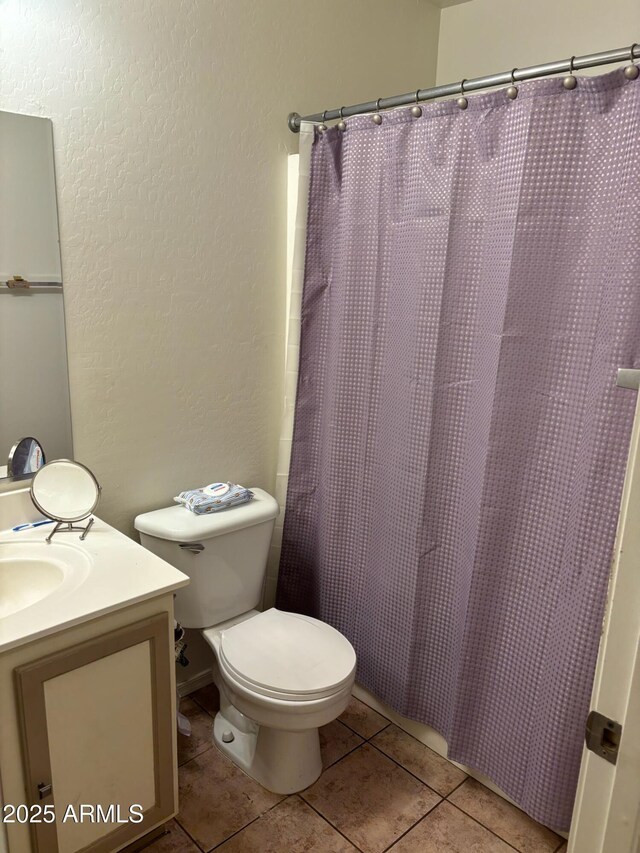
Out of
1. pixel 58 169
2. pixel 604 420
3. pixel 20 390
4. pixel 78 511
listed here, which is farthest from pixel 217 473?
pixel 604 420

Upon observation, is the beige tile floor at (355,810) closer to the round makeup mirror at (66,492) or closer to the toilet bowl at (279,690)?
the toilet bowl at (279,690)

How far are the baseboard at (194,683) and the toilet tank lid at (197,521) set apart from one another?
0.66m

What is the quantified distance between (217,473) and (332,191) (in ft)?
3.26

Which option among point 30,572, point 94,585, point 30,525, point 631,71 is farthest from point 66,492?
point 631,71

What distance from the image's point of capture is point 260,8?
1.89 meters

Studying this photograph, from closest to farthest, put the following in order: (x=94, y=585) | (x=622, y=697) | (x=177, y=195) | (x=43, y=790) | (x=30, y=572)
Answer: (x=622, y=697) < (x=43, y=790) < (x=94, y=585) < (x=30, y=572) < (x=177, y=195)

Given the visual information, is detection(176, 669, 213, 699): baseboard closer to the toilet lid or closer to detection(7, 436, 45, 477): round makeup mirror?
the toilet lid

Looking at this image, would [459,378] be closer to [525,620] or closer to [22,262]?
[525,620]

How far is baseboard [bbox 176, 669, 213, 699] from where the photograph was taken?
2168mm

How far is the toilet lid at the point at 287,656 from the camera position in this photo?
1.65 metres

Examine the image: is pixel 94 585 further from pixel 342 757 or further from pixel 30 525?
pixel 342 757

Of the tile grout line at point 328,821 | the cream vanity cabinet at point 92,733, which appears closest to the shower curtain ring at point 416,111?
the cream vanity cabinet at point 92,733

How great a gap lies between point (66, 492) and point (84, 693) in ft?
1.77

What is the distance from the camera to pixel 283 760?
1.79 metres
